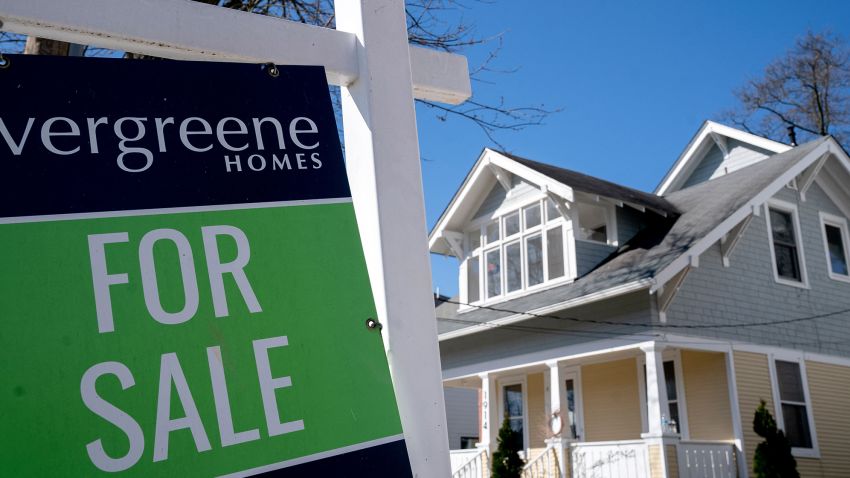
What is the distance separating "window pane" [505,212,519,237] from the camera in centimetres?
1568

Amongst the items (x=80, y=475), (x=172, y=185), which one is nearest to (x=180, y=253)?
(x=172, y=185)

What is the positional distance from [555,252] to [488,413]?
356 centimetres

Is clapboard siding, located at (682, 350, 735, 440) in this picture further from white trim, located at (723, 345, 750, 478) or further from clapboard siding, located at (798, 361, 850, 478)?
clapboard siding, located at (798, 361, 850, 478)

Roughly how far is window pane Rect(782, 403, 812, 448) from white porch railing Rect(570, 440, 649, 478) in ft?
10.4

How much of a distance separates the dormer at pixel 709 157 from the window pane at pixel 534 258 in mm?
4970

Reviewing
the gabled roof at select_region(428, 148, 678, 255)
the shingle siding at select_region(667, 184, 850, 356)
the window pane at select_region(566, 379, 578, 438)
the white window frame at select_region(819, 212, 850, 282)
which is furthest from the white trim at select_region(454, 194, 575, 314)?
the white window frame at select_region(819, 212, 850, 282)

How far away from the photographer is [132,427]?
1438 millimetres

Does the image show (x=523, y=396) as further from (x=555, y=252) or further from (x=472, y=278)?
(x=555, y=252)

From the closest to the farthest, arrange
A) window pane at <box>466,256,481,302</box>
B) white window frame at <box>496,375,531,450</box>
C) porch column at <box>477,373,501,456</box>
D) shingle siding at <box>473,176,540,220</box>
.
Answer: shingle siding at <box>473,176,540,220</box>
porch column at <box>477,373,501,456</box>
white window frame at <box>496,375,531,450</box>
window pane at <box>466,256,481,302</box>

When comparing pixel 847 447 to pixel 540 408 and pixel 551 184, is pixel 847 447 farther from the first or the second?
pixel 551 184

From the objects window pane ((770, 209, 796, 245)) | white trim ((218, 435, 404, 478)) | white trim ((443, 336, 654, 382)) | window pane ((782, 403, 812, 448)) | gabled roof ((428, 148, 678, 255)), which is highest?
gabled roof ((428, 148, 678, 255))

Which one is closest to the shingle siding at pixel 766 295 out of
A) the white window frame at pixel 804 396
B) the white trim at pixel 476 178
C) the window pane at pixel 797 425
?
the white window frame at pixel 804 396

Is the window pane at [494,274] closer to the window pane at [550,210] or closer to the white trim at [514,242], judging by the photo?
the white trim at [514,242]

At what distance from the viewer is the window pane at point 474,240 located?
16625 millimetres
